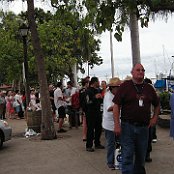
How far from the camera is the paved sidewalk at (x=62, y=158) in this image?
8094mm

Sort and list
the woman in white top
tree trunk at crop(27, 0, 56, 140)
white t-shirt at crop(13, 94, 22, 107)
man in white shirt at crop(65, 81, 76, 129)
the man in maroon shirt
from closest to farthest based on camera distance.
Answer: the man in maroon shirt, the woman in white top, tree trunk at crop(27, 0, 56, 140), man in white shirt at crop(65, 81, 76, 129), white t-shirt at crop(13, 94, 22, 107)

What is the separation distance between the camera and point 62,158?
949cm

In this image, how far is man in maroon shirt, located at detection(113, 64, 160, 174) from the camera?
612cm

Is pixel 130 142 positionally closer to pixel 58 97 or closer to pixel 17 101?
pixel 58 97

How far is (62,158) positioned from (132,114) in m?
3.75

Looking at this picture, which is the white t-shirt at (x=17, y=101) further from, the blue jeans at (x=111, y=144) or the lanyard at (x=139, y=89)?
the lanyard at (x=139, y=89)

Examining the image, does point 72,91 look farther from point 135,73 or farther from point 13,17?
point 13,17

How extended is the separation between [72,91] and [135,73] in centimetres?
1016

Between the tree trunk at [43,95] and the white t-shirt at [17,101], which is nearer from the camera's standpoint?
the tree trunk at [43,95]

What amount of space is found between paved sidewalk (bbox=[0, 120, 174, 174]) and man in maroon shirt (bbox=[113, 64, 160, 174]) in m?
1.46

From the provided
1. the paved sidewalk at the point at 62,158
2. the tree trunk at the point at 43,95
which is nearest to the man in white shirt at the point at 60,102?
the tree trunk at the point at 43,95

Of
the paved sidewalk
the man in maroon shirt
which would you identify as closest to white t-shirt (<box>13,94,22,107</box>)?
the paved sidewalk

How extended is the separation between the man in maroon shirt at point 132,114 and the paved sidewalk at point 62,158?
1.46 m

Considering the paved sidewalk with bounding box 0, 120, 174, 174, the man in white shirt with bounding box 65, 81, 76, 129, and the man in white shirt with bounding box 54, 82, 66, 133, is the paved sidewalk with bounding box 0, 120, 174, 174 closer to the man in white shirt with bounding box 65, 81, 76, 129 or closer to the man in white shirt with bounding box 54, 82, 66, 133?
the man in white shirt with bounding box 54, 82, 66, 133
